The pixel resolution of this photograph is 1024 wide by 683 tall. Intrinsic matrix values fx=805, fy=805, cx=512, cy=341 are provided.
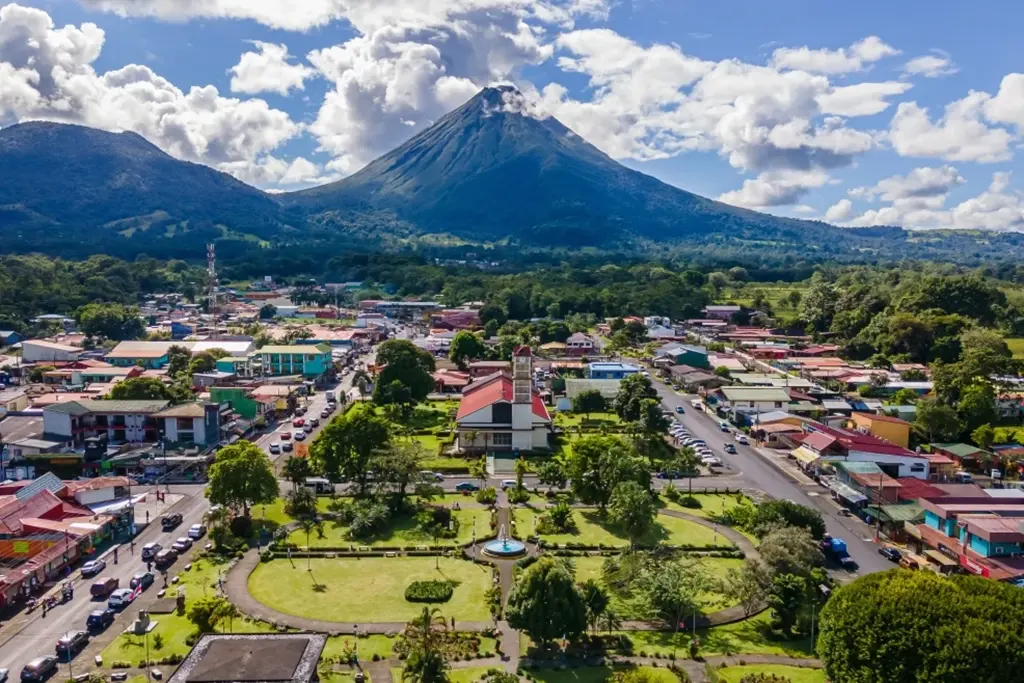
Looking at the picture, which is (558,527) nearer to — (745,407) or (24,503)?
(24,503)

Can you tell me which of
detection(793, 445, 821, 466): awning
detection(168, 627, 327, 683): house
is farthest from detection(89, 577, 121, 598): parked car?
detection(793, 445, 821, 466): awning

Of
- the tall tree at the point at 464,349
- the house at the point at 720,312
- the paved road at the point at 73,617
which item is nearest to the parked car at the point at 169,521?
the paved road at the point at 73,617

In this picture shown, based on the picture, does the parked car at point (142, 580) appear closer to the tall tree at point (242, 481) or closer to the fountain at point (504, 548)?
the tall tree at point (242, 481)

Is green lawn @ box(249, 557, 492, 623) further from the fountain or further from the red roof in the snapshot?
the red roof

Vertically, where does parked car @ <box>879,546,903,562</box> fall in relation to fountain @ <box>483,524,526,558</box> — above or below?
below

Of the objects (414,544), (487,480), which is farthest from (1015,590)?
(487,480)

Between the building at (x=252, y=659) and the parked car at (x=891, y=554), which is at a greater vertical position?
the building at (x=252, y=659)

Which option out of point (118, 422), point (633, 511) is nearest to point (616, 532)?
point (633, 511)
